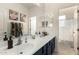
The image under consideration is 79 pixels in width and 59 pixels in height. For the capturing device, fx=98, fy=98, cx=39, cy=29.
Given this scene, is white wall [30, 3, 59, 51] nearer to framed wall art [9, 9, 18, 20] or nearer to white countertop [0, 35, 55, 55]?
white countertop [0, 35, 55, 55]

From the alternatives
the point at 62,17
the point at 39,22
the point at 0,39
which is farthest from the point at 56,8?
the point at 0,39

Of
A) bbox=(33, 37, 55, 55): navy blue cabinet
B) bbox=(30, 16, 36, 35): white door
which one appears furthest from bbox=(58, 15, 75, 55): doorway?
bbox=(30, 16, 36, 35): white door

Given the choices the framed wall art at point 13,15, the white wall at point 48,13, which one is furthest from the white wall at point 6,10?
the white wall at point 48,13

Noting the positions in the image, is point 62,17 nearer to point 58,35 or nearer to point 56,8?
point 56,8

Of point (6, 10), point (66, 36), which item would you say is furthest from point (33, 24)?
point (66, 36)

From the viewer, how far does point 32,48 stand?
1.43m

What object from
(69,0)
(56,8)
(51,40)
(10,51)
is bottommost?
(10,51)

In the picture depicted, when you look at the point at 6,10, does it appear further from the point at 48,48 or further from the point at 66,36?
the point at 66,36

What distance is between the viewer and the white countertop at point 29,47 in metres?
1.36

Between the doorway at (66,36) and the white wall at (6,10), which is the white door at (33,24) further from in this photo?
the doorway at (66,36)

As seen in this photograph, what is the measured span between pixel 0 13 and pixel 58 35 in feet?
3.09

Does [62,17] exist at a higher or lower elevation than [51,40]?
higher

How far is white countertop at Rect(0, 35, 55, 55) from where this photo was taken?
1.36 meters

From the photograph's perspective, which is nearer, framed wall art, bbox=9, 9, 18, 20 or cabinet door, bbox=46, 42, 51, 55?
framed wall art, bbox=9, 9, 18, 20
